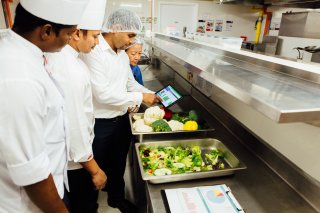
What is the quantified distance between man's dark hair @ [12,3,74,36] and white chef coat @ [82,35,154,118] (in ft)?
2.57

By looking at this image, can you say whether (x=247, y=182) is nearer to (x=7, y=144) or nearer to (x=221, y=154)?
(x=221, y=154)

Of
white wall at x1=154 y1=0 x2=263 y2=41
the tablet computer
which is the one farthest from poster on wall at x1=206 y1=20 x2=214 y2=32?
the tablet computer

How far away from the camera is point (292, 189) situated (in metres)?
1.05

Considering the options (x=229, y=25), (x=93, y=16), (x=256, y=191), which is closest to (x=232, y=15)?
(x=229, y=25)

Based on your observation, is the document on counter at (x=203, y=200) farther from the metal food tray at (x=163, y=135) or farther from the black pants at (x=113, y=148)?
the black pants at (x=113, y=148)

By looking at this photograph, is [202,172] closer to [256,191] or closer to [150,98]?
[256,191]

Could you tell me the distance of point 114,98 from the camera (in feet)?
5.11

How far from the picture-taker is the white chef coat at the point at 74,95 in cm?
101

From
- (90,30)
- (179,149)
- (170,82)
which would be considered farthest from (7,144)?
(170,82)

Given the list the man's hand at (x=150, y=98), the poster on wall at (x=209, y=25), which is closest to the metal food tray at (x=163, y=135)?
the man's hand at (x=150, y=98)

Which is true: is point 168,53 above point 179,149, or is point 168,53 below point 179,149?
above

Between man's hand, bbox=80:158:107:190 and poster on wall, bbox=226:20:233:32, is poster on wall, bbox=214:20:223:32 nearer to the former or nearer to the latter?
poster on wall, bbox=226:20:233:32

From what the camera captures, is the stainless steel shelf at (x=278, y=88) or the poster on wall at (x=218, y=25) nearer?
the stainless steel shelf at (x=278, y=88)

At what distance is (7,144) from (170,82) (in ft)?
8.00
